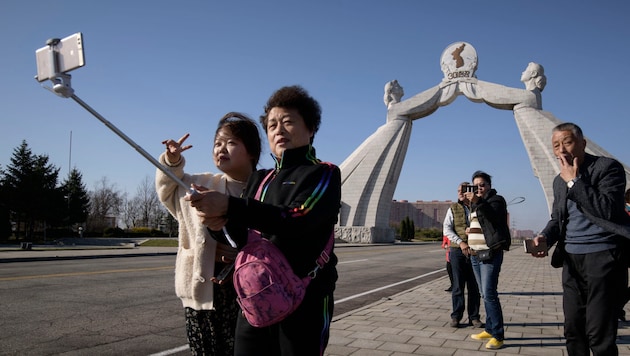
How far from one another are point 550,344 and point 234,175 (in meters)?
4.20

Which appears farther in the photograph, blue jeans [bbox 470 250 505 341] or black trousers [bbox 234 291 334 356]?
blue jeans [bbox 470 250 505 341]

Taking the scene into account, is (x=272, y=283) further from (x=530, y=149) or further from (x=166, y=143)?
(x=530, y=149)

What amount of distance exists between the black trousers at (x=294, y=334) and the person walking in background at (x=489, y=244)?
3501mm

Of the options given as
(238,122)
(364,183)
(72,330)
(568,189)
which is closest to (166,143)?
(238,122)

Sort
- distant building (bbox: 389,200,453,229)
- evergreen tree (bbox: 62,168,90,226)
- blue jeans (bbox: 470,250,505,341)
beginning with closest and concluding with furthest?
blue jeans (bbox: 470,250,505,341), evergreen tree (bbox: 62,168,90,226), distant building (bbox: 389,200,453,229)

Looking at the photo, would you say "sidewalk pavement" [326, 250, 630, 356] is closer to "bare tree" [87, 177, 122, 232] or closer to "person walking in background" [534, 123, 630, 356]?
"person walking in background" [534, 123, 630, 356]

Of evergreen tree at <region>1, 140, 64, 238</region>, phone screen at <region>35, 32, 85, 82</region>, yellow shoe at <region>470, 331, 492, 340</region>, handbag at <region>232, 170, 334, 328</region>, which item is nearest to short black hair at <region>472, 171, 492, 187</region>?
yellow shoe at <region>470, 331, 492, 340</region>

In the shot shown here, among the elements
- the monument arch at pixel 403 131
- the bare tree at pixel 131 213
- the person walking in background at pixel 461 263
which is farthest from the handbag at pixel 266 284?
the bare tree at pixel 131 213

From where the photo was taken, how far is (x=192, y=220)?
259 cm

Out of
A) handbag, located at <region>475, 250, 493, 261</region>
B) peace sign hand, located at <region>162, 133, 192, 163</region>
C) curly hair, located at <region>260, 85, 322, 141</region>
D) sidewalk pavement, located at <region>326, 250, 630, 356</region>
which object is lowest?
sidewalk pavement, located at <region>326, 250, 630, 356</region>

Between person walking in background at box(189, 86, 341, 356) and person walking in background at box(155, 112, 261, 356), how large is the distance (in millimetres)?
450

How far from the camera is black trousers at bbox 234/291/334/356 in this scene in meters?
1.97

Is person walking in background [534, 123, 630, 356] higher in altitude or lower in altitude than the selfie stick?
lower

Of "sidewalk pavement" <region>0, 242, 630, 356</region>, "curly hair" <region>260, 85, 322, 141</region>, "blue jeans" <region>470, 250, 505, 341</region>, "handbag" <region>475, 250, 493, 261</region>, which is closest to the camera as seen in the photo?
"curly hair" <region>260, 85, 322, 141</region>
